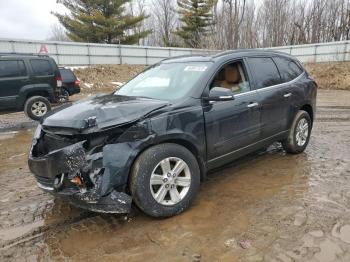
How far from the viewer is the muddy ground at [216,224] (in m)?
2.86

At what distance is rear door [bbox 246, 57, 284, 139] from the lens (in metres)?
4.59

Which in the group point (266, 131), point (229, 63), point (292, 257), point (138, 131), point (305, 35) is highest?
point (305, 35)

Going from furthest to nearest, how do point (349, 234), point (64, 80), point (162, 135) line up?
point (64, 80) → point (162, 135) → point (349, 234)

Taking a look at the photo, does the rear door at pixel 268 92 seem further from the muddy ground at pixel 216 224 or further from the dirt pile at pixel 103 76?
the dirt pile at pixel 103 76

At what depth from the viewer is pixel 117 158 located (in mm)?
3066

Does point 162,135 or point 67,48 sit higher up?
point 67,48

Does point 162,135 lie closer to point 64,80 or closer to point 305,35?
point 64,80

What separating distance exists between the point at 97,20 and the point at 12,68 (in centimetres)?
2223

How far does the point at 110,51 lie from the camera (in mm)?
25094

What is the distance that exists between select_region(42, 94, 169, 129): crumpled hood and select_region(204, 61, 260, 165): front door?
709 millimetres

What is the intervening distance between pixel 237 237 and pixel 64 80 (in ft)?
43.1

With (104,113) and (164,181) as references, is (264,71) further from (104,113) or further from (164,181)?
(104,113)

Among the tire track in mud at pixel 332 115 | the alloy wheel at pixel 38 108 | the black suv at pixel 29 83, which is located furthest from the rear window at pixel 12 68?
the tire track in mud at pixel 332 115

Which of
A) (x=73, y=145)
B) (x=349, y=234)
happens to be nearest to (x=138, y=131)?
(x=73, y=145)
